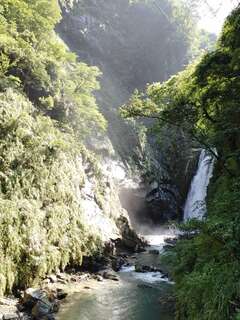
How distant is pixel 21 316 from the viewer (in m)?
9.73

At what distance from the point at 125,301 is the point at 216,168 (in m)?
6.14

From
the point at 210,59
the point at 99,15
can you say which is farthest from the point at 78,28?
the point at 210,59

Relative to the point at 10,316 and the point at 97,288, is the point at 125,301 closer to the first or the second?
the point at 97,288

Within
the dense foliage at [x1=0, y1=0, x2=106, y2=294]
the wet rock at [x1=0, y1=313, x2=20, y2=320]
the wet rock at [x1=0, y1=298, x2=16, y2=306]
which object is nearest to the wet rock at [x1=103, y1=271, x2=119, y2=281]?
the dense foliage at [x1=0, y1=0, x2=106, y2=294]

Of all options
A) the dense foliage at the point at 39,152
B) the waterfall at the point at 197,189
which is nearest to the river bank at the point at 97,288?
the dense foliage at the point at 39,152

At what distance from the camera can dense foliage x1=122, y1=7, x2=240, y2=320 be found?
603 centimetres

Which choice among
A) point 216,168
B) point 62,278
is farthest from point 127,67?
point 62,278

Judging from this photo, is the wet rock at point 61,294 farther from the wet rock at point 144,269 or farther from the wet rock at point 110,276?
the wet rock at point 144,269

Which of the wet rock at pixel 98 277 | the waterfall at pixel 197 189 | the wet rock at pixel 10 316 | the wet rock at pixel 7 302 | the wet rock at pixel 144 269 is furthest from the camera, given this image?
the waterfall at pixel 197 189

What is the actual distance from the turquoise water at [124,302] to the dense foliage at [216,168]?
8.75ft

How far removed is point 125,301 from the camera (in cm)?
1217

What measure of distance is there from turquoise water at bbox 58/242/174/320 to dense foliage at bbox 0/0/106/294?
177 cm

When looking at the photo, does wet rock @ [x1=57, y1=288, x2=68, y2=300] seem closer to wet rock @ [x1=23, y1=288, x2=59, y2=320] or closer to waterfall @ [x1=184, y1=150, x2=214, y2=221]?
wet rock @ [x1=23, y1=288, x2=59, y2=320]

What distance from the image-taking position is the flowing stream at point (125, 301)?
10.7 meters
